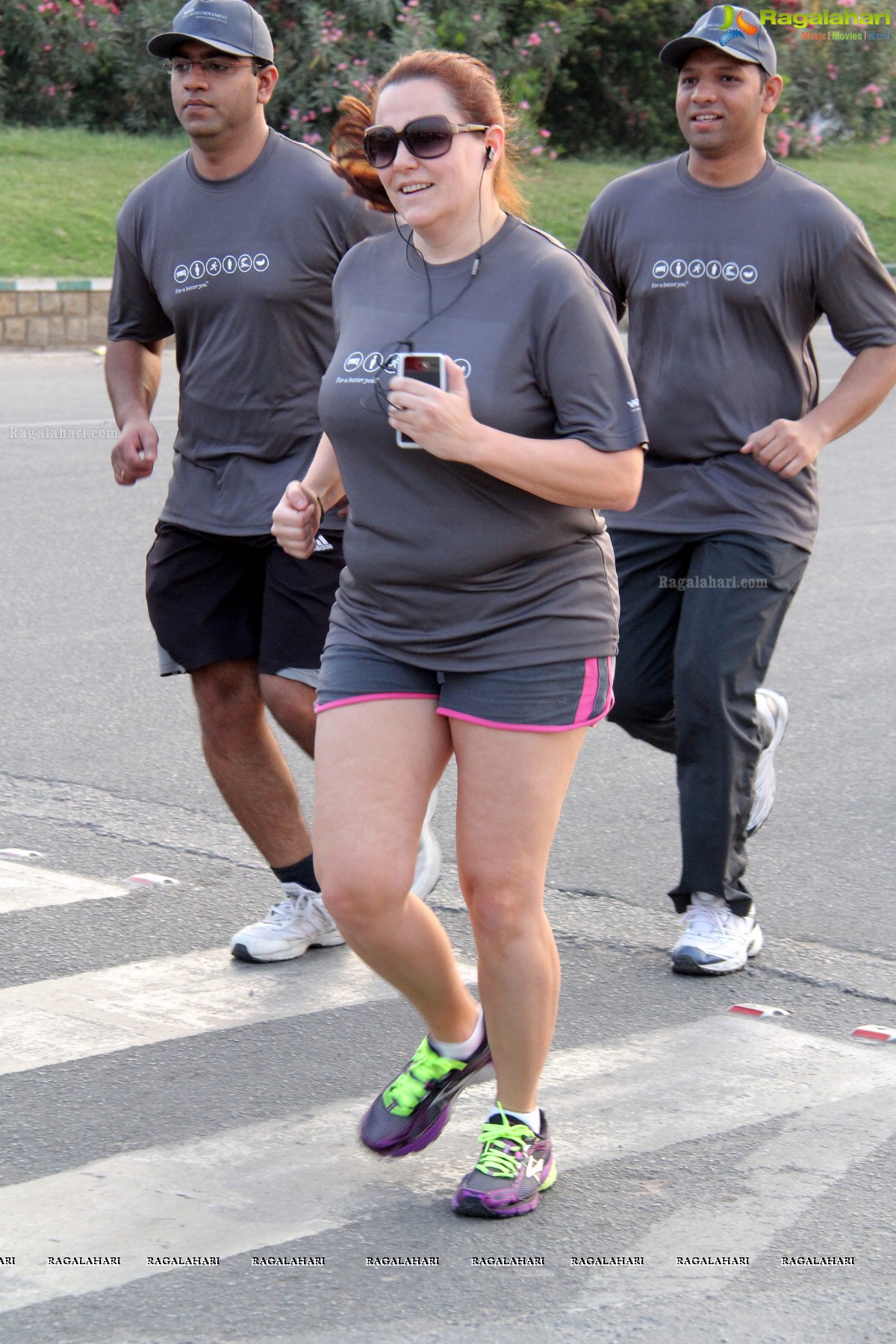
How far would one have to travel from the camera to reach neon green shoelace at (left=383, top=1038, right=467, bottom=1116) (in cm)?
334

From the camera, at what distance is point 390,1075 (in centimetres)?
377

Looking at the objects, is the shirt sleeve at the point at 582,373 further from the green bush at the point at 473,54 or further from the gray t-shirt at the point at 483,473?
the green bush at the point at 473,54

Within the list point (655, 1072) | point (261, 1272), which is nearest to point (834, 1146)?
point (655, 1072)

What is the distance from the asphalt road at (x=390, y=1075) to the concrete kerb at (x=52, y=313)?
422 inches

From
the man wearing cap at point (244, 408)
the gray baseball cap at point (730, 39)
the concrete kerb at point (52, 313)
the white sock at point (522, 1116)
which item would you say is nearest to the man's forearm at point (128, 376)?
the man wearing cap at point (244, 408)

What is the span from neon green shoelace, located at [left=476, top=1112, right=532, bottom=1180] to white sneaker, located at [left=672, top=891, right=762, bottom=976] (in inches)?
47.6

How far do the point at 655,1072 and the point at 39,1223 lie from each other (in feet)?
4.30

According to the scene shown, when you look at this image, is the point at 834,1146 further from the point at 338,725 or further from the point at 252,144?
the point at 252,144

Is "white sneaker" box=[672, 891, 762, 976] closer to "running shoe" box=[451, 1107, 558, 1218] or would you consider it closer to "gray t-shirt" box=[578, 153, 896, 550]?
"gray t-shirt" box=[578, 153, 896, 550]

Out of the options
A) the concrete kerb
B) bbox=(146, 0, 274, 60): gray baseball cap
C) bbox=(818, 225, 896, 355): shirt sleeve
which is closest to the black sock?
Answer: bbox=(818, 225, 896, 355): shirt sleeve

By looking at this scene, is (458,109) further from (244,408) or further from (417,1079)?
(417,1079)

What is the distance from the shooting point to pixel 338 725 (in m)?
3.23

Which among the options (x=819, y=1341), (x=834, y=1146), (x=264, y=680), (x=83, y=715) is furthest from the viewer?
(x=83, y=715)

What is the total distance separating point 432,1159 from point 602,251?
7.87ft
